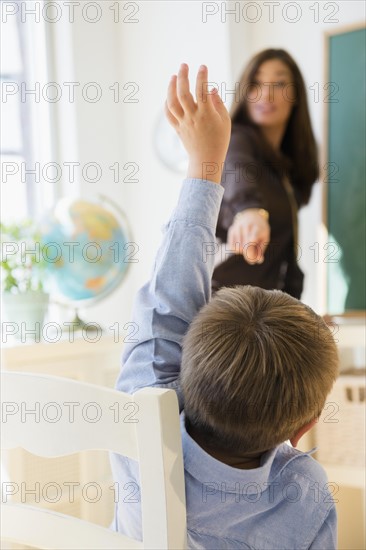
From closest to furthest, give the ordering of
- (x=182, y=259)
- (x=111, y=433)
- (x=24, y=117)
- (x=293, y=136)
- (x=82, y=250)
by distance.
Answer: (x=111, y=433) → (x=182, y=259) → (x=82, y=250) → (x=293, y=136) → (x=24, y=117)

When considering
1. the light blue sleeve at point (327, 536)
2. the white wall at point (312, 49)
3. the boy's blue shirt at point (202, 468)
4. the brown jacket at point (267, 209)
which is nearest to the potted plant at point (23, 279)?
the brown jacket at point (267, 209)

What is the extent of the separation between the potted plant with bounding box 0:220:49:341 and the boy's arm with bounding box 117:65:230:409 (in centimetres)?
123

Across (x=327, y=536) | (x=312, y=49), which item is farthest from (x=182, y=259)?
(x=312, y=49)

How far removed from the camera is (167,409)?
65 centimetres

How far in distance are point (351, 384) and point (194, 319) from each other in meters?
1.19

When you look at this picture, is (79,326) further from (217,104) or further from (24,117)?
(217,104)

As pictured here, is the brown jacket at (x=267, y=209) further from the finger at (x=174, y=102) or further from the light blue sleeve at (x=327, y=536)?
the light blue sleeve at (x=327, y=536)

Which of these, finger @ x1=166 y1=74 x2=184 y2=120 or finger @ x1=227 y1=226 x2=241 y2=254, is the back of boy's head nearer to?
finger @ x1=166 y1=74 x2=184 y2=120

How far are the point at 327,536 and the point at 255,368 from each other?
207 millimetres

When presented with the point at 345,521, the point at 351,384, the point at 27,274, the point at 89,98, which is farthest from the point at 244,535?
the point at 89,98

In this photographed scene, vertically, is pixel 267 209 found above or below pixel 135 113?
below

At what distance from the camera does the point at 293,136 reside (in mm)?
2127

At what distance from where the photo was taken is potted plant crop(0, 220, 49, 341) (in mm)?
1990

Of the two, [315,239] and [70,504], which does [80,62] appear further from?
[70,504]
